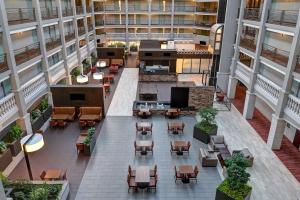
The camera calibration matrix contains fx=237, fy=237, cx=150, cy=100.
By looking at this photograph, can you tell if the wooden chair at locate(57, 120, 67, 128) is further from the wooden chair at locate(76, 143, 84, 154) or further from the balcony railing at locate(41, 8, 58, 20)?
the balcony railing at locate(41, 8, 58, 20)

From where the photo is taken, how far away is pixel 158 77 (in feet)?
107

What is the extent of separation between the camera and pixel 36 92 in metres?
20.1

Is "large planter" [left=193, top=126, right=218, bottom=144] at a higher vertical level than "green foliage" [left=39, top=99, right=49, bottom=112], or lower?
lower

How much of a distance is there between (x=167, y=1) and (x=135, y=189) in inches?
1582

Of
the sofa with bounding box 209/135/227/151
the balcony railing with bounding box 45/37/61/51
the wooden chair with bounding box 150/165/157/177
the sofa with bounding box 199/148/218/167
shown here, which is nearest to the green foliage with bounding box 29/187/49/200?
the wooden chair with bounding box 150/165/157/177

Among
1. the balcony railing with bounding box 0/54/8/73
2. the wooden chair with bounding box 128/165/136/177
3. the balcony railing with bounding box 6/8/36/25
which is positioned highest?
the balcony railing with bounding box 6/8/36/25

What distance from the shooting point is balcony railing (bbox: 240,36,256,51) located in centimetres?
2190

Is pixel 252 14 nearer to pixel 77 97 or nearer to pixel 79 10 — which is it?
pixel 77 97

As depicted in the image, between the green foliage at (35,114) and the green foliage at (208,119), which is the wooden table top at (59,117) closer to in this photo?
the green foliage at (35,114)

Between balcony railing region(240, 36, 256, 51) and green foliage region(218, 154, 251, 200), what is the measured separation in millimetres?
13367

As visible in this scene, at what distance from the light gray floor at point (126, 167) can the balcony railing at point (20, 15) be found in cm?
1072

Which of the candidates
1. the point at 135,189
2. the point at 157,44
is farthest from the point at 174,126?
the point at 157,44

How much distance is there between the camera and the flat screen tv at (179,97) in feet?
74.4

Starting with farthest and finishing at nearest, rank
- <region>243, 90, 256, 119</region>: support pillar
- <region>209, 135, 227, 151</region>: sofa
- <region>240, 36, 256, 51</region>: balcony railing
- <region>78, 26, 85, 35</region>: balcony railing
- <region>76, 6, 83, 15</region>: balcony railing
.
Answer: <region>78, 26, 85, 35</region>: balcony railing
<region>76, 6, 83, 15</region>: balcony railing
<region>240, 36, 256, 51</region>: balcony railing
<region>243, 90, 256, 119</region>: support pillar
<region>209, 135, 227, 151</region>: sofa
